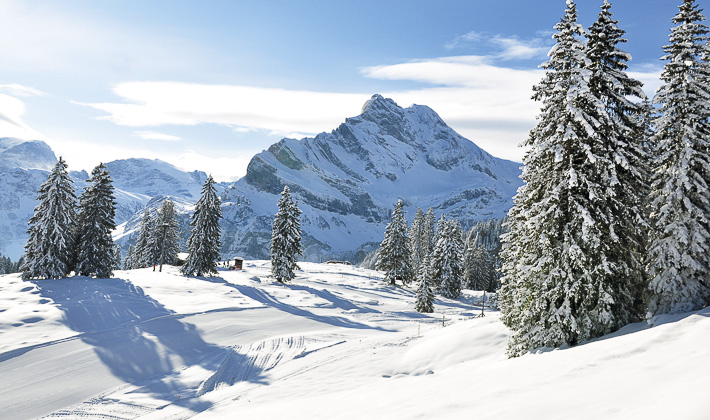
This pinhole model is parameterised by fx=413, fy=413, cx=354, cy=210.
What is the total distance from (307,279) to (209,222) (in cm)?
1517

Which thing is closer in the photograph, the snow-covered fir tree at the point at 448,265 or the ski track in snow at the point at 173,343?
the ski track in snow at the point at 173,343

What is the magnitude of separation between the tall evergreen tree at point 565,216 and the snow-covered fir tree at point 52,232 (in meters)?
42.9

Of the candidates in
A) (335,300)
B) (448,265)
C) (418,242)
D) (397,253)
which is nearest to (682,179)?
(335,300)

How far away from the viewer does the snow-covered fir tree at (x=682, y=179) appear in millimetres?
13508

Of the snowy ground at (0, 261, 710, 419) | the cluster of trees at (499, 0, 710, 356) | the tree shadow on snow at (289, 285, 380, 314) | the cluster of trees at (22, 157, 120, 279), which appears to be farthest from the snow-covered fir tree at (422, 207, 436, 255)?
the cluster of trees at (499, 0, 710, 356)

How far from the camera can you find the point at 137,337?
2356 cm

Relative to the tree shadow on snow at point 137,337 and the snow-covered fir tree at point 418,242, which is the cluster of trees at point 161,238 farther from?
the snow-covered fir tree at point 418,242

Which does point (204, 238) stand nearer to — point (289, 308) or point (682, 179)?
point (289, 308)

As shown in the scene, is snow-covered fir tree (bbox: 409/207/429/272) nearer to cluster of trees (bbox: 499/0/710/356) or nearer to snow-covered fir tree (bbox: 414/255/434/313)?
snow-covered fir tree (bbox: 414/255/434/313)

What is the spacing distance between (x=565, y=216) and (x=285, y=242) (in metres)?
42.5

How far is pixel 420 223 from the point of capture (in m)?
92.2

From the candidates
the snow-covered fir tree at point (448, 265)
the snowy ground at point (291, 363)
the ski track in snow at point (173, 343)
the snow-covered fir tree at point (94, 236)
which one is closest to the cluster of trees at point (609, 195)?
the snowy ground at point (291, 363)

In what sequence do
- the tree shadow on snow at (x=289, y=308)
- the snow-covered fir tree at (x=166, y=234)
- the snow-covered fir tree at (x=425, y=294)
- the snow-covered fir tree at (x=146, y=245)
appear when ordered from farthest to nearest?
1. the snow-covered fir tree at (x=146, y=245)
2. the snow-covered fir tree at (x=166, y=234)
3. the snow-covered fir tree at (x=425, y=294)
4. the tree shadow on snow at (x=289, y=308)

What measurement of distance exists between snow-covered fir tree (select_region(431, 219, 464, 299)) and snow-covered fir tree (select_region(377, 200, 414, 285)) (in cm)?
440
